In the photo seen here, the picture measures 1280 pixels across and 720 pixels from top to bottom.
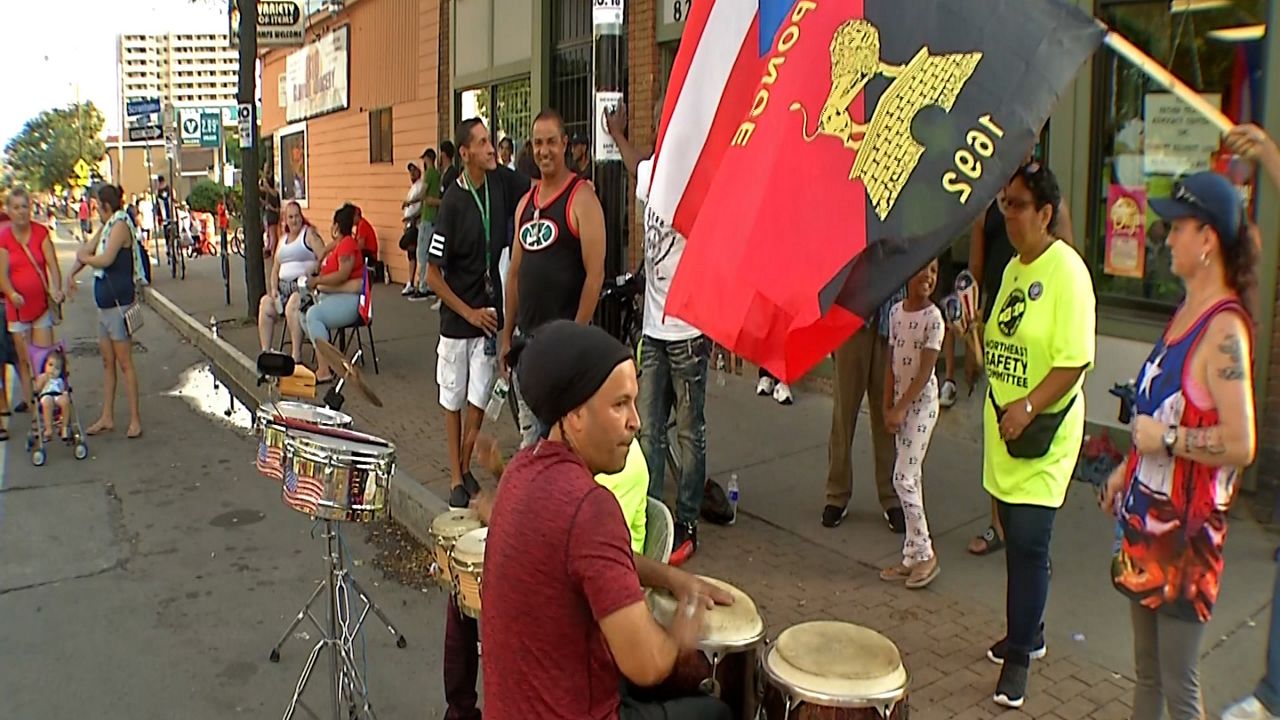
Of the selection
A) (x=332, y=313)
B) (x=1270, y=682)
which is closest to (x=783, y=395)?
(x=332, y=313)

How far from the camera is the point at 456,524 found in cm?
364

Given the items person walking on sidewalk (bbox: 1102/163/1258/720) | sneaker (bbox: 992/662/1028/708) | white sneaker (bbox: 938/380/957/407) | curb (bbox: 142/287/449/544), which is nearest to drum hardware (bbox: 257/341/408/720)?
curb (bbox: 142/287/449/544)

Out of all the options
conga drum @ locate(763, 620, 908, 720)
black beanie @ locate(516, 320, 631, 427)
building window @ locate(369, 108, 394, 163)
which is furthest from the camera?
building window @ locate(369, 108, 394, 163)

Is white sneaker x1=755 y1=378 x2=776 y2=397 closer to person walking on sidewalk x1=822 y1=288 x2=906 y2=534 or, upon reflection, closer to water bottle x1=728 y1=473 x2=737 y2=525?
water bottle x1=728 y1=473 x2=737 y2=525

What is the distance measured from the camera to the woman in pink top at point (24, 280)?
8.33m

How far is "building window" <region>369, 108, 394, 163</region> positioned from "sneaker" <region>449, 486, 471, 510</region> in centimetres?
1390

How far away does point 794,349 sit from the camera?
2.70 m

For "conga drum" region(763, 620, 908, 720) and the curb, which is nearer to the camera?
"conga drum" region(763, 620, 908, 720)

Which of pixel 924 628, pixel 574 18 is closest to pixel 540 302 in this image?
pixel 924 628

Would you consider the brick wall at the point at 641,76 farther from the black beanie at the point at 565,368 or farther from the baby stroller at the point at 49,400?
the black beanie at the point at 565,368

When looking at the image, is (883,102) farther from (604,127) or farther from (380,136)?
(380,136)

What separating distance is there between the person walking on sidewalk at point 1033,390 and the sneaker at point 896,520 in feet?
5.88

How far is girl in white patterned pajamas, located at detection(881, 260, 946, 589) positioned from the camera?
4961 mm

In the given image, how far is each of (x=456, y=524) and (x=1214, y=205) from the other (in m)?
2.49
